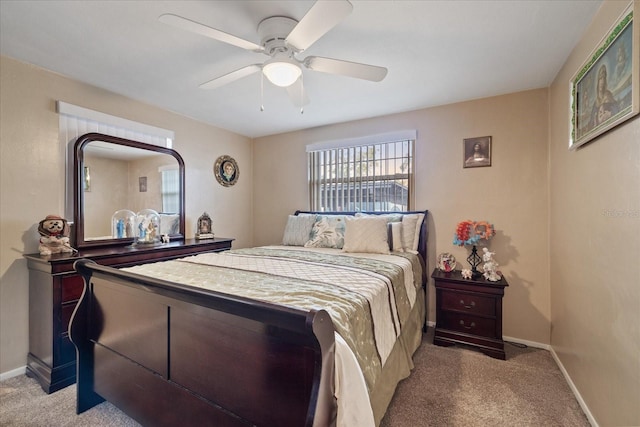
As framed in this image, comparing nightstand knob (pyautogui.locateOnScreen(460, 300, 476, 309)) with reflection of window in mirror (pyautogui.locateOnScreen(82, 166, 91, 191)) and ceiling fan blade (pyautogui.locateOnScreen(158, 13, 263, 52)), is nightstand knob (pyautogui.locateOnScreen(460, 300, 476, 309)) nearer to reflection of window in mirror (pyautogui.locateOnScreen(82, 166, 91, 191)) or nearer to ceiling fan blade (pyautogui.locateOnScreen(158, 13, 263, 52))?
ceiling fan blade (pyautogui.locateOnScreen(158, 13, 263, 52))

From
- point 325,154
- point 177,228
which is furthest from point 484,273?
point 177,228

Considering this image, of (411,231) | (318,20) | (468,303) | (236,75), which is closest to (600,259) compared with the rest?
(468,303)

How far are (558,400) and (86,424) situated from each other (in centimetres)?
286

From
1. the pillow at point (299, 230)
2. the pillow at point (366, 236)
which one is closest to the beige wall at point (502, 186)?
the pillow at point (366, 236)

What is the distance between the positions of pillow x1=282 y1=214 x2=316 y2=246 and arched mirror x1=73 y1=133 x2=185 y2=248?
1.25 m

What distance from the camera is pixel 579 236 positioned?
1780 mm


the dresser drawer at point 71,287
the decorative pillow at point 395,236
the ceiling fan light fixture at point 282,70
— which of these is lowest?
the dresser drawer at point 71,287

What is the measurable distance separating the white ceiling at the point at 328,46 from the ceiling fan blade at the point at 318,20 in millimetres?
236

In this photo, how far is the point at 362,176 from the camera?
3.43 metres

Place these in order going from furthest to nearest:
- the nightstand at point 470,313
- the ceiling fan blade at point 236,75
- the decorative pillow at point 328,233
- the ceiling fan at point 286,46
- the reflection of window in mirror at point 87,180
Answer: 1. the decorative pillow at point 328,233
2. the reflection of window in mirror at point 87,180
3. the nightstand at point 470,313
4. the ceiling fan blade at point 236,75
5. the ceiling fan at point 286,46

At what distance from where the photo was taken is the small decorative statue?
93.8 inches

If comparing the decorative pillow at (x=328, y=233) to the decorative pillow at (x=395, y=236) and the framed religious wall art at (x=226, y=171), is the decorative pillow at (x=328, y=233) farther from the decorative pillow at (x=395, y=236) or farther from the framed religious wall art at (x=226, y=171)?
the framed religious wall art at (x=226, y=171)

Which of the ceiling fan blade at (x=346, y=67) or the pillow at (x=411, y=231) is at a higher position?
the ceiling fan blade at (x=346, y=67)

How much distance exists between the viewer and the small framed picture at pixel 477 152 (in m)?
2.70
